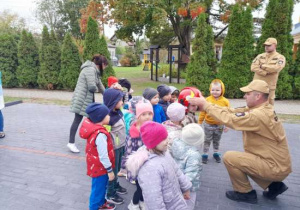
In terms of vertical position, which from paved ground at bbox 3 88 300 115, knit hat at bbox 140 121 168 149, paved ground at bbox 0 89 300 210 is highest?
knit hat at bbox 140 121 168 149

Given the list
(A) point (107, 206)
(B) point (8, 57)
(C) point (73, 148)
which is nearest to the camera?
(A) point (107, 206)

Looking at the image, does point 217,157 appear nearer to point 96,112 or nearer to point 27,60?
point 96,112

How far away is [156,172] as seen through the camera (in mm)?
1979

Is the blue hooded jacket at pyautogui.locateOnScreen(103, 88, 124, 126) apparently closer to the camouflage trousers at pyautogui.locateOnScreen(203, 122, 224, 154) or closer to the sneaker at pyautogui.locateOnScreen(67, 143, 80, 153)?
the camouflage trousers at pyautogui.locateOnScreen(203, 122, 224, 154)

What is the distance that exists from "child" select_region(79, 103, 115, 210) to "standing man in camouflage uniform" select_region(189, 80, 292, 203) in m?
1.18

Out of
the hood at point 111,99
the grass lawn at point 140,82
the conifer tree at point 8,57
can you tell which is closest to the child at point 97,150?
the hood at point 111,99

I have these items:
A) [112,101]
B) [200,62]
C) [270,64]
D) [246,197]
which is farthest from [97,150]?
[200,62]

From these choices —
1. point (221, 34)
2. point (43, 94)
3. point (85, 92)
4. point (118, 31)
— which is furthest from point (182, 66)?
point (85, 92)

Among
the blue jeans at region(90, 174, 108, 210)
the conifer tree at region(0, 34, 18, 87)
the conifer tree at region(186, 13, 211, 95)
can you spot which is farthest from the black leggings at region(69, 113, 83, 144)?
the conifer tree at region(0, 34, 18, 87)

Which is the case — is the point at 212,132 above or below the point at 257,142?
below

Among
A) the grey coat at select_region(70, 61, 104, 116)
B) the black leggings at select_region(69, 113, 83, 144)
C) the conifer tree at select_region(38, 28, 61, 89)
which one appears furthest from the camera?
the conifer tree at select_region(38, 28, 61, 89)

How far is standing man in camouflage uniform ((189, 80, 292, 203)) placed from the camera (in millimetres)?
2887

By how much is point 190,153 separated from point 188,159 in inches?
2.5

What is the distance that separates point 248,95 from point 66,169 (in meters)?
3.16
